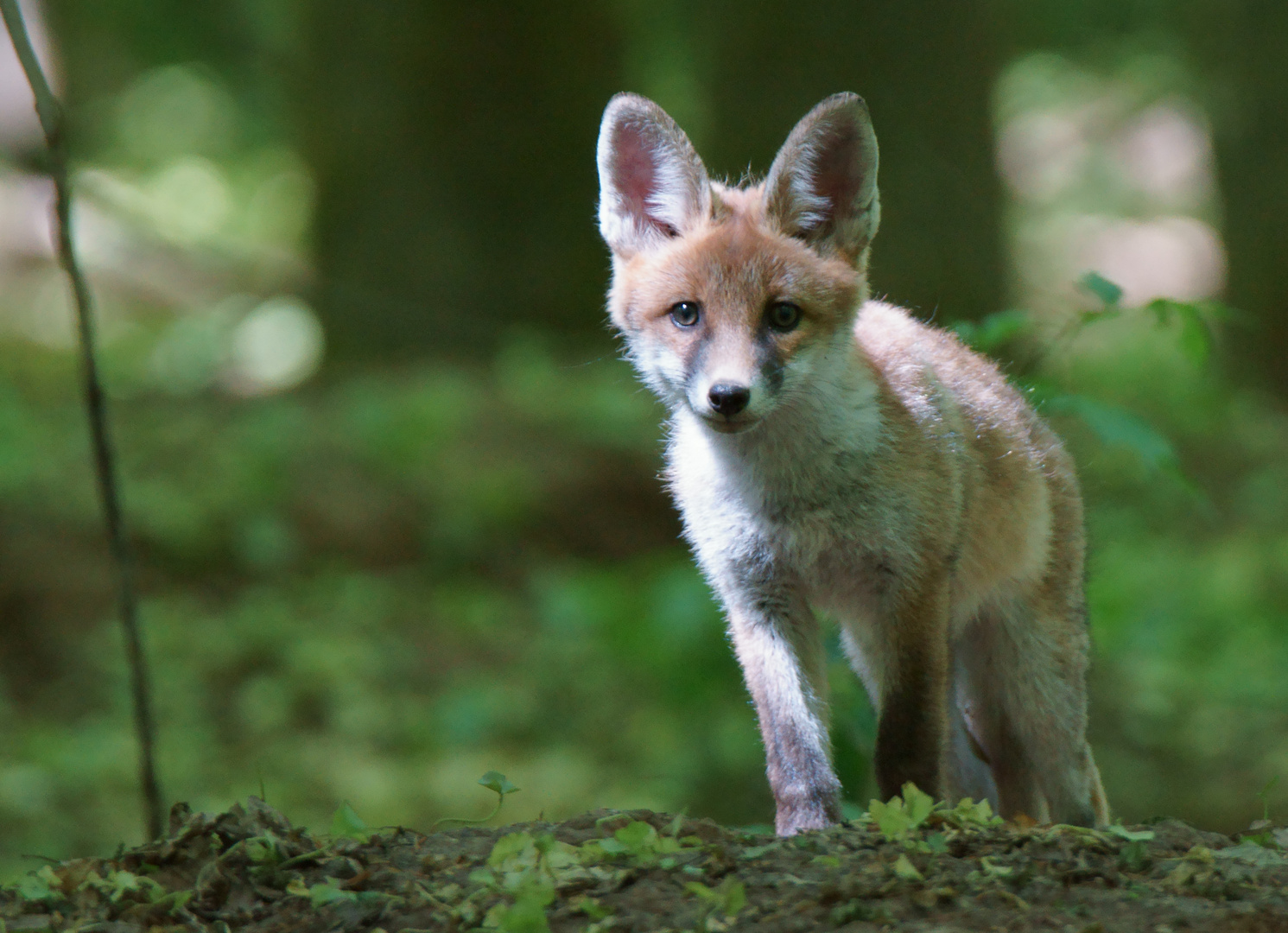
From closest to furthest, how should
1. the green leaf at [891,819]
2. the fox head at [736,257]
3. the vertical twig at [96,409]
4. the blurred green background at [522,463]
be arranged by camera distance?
the green leaf at [891,819]
the vertical twig at [96,409]
the fox head at [736,257]
the blurred green background at [522,463]

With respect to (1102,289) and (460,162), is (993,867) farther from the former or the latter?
(460,162)

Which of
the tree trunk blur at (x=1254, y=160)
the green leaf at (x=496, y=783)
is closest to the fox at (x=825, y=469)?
the green leaf at (x=496, y=783)

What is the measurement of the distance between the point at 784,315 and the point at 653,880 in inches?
66.0

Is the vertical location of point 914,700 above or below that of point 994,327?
below

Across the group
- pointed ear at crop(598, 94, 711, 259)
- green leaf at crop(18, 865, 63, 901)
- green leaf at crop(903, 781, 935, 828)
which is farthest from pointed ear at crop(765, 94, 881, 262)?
green leaf at crop(18, 865, 63, 901)

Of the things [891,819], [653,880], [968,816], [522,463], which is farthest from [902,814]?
[522,463]

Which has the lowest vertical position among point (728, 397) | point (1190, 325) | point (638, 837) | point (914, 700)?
point (638, 837)

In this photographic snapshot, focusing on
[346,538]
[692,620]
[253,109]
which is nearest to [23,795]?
[346,538]

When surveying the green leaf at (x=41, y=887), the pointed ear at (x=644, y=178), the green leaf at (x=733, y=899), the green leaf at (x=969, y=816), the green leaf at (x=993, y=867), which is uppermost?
the pointed ear at (x=644, y=178)

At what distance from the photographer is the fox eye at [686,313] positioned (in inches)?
139

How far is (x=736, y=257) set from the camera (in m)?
3.52

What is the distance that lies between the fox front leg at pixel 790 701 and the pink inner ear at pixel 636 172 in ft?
4.29

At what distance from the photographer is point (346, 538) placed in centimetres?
861

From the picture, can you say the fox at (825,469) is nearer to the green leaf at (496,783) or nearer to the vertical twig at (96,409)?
the green leaf at (496,783)
